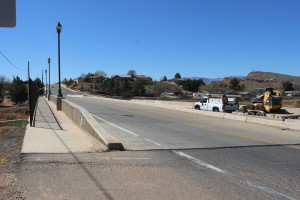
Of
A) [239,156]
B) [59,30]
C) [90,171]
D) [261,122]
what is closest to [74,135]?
[90,171]

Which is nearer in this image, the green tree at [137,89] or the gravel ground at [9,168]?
the gravel ground at [9,168]

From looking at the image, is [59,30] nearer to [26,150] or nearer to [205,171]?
[26,150]

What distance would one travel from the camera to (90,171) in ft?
18.7

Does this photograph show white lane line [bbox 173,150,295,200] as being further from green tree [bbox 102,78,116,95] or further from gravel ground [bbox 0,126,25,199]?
green tree [bbox 102,78,116,95]

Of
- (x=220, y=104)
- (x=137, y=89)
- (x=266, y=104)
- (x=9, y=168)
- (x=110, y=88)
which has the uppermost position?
(x=110, y=88)

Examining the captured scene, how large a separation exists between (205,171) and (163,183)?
1174mm

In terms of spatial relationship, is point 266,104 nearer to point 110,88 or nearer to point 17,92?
point 17,92

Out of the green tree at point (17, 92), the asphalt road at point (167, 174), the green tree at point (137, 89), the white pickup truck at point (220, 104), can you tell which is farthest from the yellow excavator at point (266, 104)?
the green tree at point (137, 89)

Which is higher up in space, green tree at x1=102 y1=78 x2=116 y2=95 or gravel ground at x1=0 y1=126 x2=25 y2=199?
green tree at x1=102 y1=78 x2=116 y2=95

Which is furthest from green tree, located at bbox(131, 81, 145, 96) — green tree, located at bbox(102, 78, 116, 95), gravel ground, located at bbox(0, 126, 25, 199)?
gravel ground, located at bbox(0, 126, 25, 199)

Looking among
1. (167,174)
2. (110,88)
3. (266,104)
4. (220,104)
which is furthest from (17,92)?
(167,174)

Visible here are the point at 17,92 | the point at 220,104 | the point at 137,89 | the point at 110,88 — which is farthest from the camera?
the point at 110,88

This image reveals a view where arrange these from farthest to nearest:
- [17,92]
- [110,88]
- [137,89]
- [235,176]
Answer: [110,88]
[137,89]
[17,92]
[235,176]

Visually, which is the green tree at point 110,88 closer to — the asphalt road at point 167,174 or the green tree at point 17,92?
the green tree at point 17,92
